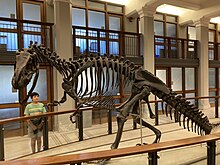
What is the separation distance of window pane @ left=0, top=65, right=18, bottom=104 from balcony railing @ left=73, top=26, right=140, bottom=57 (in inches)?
98.2

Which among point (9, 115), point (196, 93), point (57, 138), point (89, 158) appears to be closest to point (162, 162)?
point (89, 158)

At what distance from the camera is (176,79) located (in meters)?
12.0

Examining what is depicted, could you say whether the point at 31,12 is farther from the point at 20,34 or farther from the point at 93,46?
the point at 93,46

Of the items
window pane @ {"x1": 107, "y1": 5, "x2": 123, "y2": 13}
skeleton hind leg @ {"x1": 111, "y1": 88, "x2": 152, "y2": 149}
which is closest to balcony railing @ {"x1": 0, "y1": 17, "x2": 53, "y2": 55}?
window pane @ {"x1": 107, "y1": 5, "x2": 123, "y2": 13}

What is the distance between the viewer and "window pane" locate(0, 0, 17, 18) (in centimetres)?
838

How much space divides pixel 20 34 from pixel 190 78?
29.9 feet

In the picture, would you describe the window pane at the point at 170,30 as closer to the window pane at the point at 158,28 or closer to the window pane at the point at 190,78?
the window pane at the point at 158,28

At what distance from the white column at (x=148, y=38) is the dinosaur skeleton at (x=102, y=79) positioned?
224 inches

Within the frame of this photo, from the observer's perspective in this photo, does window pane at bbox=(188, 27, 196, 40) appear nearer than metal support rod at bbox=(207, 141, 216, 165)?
No

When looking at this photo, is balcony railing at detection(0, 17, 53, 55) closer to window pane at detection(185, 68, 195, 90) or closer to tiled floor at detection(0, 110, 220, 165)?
tiled floor at detection(0, 110, 220, 165)

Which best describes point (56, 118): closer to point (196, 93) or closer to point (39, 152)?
point (39, 152)

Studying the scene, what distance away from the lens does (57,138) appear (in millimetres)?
5832

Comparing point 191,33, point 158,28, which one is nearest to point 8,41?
point 158,28

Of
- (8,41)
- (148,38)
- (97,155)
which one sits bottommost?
(97,155)
